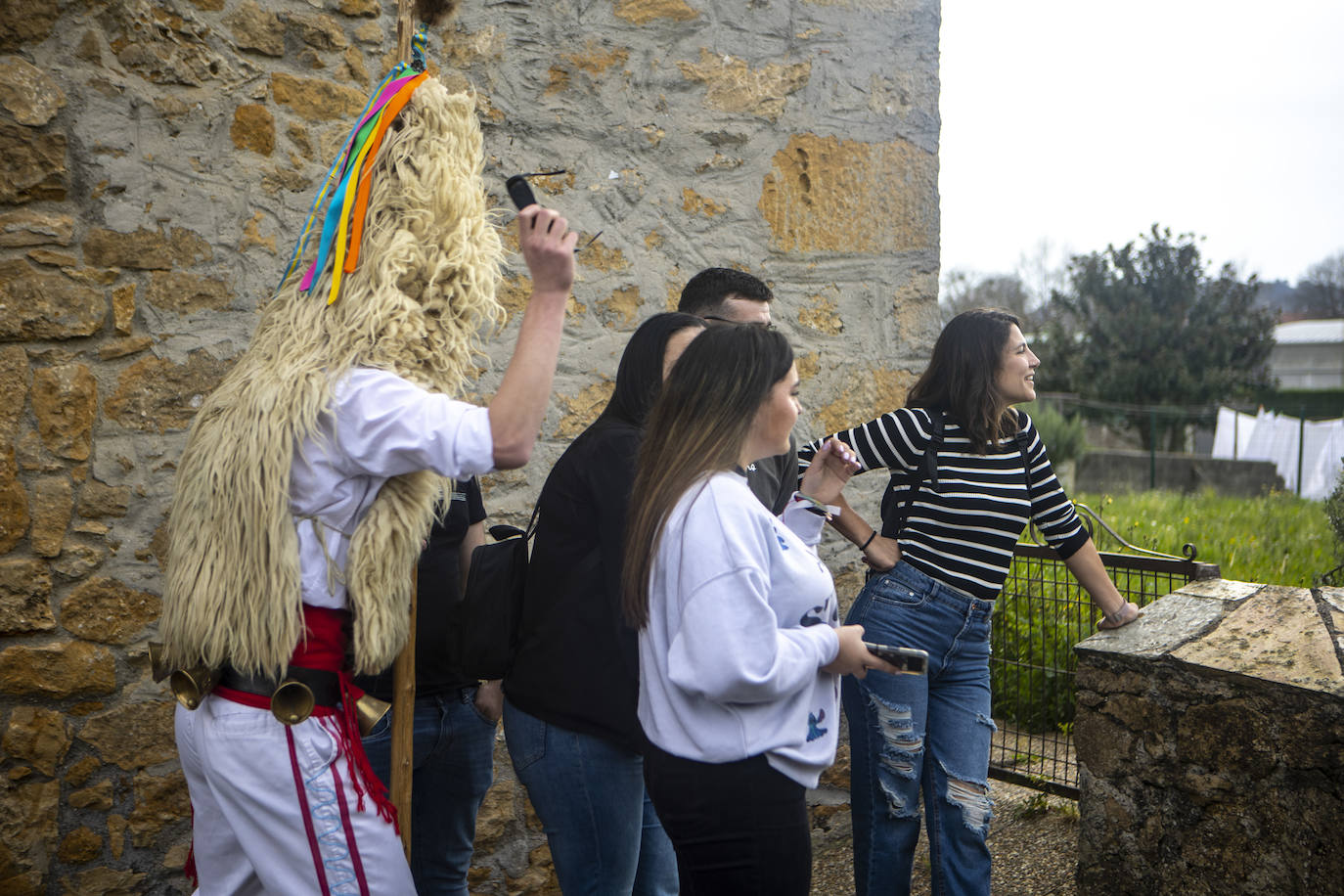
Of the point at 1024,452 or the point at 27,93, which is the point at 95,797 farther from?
the point at 1024,452

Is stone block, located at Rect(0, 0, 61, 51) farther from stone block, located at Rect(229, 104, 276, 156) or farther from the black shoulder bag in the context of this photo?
the black shoulder bag

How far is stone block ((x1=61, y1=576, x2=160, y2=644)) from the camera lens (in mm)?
2602

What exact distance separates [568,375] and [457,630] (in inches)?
52.2

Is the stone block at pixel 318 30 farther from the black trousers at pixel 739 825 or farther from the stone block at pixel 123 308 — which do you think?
the black trousers at pixel 739 825

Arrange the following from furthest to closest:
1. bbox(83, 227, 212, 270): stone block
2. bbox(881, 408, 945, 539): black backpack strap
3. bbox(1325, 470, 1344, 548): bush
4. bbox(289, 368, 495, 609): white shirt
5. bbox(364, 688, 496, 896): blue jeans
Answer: bbox(1325, 470, 1344, 548): bush
bbox(881, 408, 945, 539): black backpack strap
bbox(83, 227, 212, 270): stone block
bbox(364, 688, 496, 896): blue jeans
bbox(289, 368, 495, 609): white shirt

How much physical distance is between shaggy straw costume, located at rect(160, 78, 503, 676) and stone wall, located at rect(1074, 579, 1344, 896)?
2096mm

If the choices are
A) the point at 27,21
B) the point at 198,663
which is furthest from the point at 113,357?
the point at 198,663

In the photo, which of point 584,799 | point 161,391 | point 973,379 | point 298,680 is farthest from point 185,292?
point 973,379

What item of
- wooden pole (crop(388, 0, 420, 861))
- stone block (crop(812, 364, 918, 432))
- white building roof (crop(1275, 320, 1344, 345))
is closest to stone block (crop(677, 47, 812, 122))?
stone block (crop(812, 364, 918, 432))

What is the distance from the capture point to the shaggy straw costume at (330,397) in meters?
1.65

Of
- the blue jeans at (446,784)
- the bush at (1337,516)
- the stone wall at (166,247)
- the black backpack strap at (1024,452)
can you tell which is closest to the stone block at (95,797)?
the stone wall at (166,247)

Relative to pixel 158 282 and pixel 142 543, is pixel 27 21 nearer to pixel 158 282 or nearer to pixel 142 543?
pixel 158 282

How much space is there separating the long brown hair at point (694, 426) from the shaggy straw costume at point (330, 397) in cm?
37

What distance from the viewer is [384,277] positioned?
174 cm
